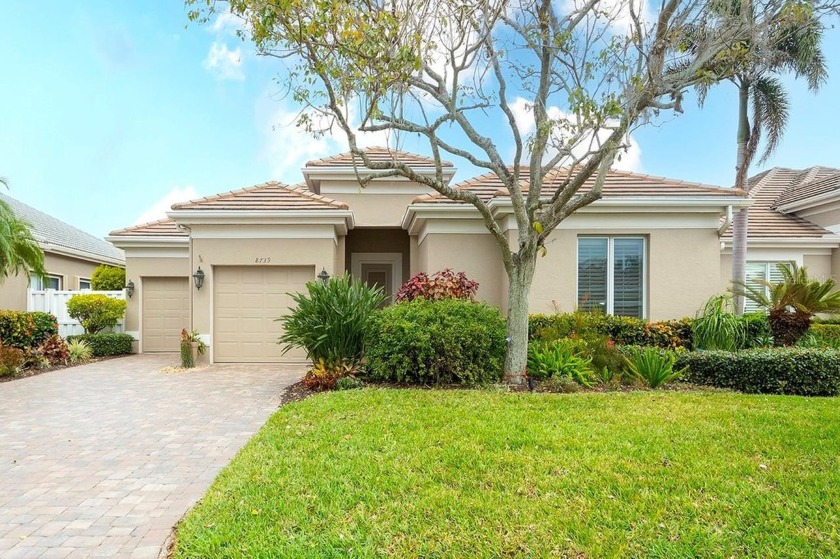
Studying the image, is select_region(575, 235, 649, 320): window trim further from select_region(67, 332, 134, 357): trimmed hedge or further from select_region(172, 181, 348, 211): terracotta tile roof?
select_region(67, 332, 134, 357): trimmed hedge

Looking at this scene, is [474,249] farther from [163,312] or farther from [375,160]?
[163,312]

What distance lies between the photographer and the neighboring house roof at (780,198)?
1531cm

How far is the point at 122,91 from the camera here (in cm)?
1302

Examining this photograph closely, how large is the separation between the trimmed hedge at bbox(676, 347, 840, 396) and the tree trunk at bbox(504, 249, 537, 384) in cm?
349

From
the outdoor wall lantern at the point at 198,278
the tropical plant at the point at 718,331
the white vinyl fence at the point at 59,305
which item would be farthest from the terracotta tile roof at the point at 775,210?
the white vinyl fence at the point at 59,305

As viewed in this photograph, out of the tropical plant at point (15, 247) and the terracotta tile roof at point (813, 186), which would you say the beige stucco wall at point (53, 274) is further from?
the terracotta tile roof at point (813, 186)

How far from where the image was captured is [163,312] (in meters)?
15.8

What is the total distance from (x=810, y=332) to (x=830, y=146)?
25.5 feet

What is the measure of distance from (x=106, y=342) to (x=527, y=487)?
49.9 ft

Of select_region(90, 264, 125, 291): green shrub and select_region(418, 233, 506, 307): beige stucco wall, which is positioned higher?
select_region(418, 233, 506, 307): beige stucco wall

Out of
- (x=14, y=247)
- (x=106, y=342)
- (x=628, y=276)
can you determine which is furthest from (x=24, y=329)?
(x=628, y=276)

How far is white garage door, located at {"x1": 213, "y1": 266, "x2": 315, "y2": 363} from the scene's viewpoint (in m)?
12.6

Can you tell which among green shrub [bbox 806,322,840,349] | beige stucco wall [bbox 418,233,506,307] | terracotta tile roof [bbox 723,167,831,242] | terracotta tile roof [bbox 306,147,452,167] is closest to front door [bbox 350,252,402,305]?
terracotta tile roof [bbox 306,147,452,167]

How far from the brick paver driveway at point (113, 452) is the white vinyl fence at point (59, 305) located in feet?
19.1
